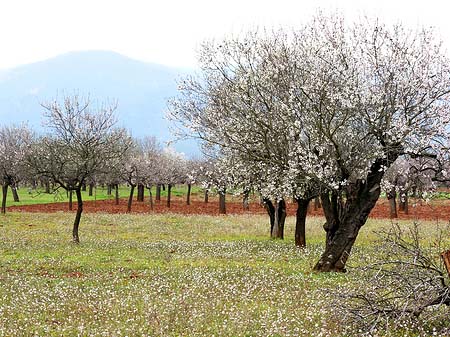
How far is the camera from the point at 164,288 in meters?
15.4

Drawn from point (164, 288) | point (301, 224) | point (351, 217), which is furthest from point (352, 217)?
point (301, 224)

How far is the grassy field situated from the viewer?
10.9 m

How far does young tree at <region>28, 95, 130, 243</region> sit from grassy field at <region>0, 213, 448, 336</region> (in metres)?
3.82

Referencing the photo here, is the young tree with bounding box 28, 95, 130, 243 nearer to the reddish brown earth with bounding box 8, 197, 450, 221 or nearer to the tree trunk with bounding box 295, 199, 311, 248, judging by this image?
the tree trunk with bounding box 295, 199, 311, 248

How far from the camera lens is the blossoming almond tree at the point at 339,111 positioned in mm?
16391

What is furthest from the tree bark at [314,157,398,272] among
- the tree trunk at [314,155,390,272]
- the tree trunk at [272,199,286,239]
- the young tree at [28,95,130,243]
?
the young tree at [28,95,130,243]

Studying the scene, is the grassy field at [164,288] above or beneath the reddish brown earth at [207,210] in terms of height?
beneath

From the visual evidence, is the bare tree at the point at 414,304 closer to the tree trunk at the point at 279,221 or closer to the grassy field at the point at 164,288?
the grassy field at the point at 164,288

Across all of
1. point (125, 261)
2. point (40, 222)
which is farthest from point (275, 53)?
point (40, 222)

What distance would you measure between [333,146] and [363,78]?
259 centimetres

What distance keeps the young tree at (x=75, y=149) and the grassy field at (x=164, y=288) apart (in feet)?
12.5

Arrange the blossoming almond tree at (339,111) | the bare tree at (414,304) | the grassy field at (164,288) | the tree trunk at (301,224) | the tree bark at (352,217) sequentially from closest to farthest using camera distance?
the bare tree at (414,304)
the grassy field at (164,288)
the blossoming almond tree at (339,111)
the tree bark at (352,217)
the tree trunk at (301,224)

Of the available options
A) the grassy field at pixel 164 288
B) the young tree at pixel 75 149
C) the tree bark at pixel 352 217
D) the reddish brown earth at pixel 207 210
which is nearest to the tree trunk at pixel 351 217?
the tree bark at pixel 352 217

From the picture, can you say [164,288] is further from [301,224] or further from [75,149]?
[75,149]
